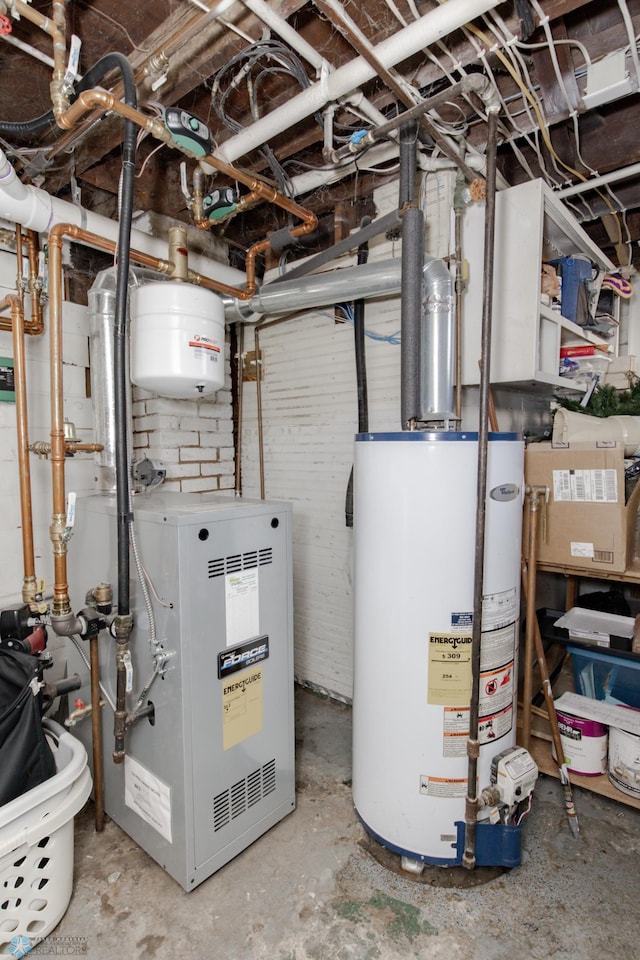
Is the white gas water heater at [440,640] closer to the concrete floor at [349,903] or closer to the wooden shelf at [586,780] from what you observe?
the concrete floor at [349,903]

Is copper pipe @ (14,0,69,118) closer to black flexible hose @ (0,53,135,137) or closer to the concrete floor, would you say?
black flexible hose @ (0,53,135,137)

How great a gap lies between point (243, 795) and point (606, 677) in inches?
59.0

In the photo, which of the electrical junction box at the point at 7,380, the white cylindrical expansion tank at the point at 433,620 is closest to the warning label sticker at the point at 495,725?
the white cylindrical expansion tank at the point at 433,620

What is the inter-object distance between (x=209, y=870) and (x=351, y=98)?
2.55m

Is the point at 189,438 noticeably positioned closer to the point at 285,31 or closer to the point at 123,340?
the point at 123,340

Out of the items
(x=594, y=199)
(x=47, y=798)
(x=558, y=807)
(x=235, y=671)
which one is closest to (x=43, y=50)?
(x=235, y=671)

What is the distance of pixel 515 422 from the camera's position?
2.35 m

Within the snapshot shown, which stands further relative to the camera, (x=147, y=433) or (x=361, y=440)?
(x=147, y=433)

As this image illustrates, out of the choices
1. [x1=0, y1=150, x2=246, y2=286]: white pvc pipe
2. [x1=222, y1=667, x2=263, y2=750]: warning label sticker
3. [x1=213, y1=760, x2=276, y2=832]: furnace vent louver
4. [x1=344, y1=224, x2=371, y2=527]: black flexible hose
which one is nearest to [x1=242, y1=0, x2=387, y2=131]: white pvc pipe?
[x1=344, y1=224, x2=371, y2=527]: black flexible hose

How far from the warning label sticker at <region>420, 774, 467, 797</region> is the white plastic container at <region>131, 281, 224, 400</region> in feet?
4.87

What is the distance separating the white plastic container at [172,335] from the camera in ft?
5.15

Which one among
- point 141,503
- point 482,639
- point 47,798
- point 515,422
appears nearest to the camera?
point 47,798

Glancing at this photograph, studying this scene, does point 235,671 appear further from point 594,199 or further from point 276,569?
point 594,199

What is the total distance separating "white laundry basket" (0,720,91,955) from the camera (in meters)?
1.24
